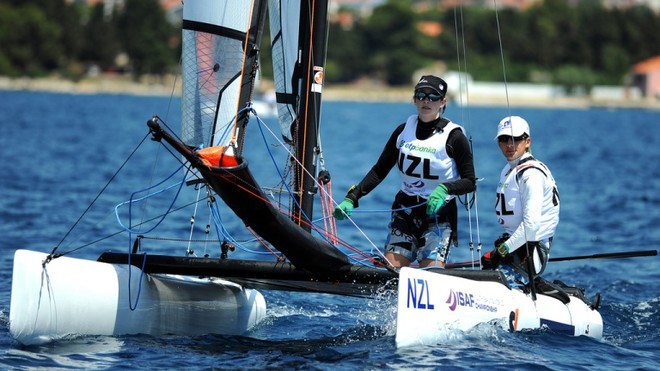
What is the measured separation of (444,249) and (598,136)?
1623 inches

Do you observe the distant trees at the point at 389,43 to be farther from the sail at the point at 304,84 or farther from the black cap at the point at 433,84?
the black cap at the point at 433,84

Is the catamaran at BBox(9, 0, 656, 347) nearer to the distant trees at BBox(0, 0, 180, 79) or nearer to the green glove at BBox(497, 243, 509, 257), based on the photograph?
the green glove at BBox(497, 243, 509, 257)

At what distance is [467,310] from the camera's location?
7.49 m

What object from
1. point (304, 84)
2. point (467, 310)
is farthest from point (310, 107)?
point (467, 310)

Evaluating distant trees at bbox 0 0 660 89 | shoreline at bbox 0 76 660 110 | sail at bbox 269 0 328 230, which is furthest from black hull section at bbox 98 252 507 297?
distant trees at bbox 0 0 660 89

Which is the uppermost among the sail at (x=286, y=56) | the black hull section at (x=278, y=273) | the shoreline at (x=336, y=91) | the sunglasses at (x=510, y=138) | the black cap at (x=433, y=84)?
the shoreline at (x=336, y=91)

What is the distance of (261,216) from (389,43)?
354ft

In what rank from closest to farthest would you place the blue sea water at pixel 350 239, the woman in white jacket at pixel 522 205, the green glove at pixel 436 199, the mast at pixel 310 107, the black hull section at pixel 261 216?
the black hull section at pixel 261 216, the blue sea water at pixel 350 239, the green glove at pixel 436 199, the woman in white jacket at pixel 522 205, the mast at pixel 310 107

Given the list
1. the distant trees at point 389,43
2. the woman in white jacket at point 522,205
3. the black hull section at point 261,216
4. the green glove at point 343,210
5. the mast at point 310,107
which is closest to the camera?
the black hull section at point 261,216

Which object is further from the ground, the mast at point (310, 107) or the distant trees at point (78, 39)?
the distant trees at point (78, 39)

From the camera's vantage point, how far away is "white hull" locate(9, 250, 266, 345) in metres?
7.37

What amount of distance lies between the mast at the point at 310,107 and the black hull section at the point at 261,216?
0.82 m

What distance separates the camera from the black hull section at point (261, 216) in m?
6.77

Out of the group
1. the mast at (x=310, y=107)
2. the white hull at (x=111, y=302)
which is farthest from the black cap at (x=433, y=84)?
the white hull at (x=111, y=302)
